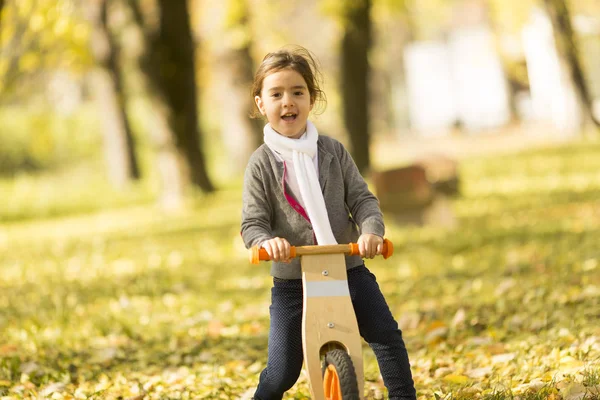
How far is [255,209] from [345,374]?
744 millimetres

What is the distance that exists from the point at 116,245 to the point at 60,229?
3530 mm

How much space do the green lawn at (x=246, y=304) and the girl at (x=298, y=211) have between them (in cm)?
73

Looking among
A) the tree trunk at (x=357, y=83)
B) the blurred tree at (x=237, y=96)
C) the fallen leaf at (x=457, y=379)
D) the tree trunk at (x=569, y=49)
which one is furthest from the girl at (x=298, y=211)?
the tree trunk at (x=569, y=49)

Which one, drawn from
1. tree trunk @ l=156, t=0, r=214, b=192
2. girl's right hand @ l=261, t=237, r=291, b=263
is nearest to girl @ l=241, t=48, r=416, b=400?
girl's right hand @ l=261, t=237, r=291, b=263

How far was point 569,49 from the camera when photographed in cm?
2056

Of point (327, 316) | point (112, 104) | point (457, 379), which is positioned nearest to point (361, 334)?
point (327, 316)

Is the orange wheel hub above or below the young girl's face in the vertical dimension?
below

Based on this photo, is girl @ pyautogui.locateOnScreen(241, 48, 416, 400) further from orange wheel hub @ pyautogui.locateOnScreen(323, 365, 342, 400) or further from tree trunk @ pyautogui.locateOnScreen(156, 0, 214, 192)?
tree trunk @ pyautogui.locateOnScreen(156, 0, 214, 192)

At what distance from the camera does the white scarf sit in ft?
12.0

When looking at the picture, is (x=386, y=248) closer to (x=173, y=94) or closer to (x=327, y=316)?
(x=327, y=316)

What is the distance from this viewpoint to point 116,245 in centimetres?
1184

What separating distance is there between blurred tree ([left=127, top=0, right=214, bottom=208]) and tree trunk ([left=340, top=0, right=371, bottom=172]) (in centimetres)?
308

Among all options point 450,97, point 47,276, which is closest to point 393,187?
point 47,276

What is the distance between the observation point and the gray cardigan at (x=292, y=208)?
3.73 meters
